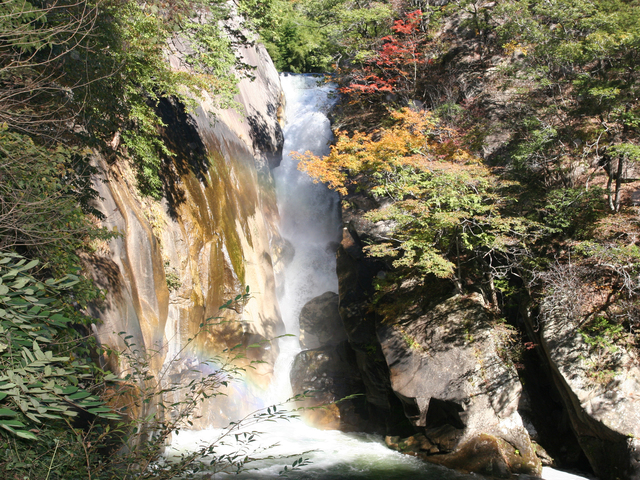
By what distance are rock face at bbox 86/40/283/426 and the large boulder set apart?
4.56 m

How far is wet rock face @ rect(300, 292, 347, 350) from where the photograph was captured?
14.1 m

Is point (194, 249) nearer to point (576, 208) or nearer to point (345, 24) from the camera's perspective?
point (576, 208)

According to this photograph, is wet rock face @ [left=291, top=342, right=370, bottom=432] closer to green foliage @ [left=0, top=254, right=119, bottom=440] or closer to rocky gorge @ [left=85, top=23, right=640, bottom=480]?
rocky gorge @ [left=85, top=23, right=640, bottom=480]

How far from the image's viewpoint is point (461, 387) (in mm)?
8531

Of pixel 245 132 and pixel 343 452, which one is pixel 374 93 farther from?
pixel 343 452

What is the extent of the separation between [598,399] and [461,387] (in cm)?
245

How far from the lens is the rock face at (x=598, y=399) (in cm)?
684

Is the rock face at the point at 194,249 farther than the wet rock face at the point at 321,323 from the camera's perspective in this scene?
No

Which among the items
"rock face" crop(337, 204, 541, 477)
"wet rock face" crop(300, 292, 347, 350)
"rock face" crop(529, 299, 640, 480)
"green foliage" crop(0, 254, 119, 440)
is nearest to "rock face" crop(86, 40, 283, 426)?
"wet rock face" crop(300, 292, 347, 350)

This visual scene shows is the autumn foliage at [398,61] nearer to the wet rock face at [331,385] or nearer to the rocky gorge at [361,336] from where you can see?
the rocky gorge at [361,336]

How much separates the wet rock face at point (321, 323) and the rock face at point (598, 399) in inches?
281

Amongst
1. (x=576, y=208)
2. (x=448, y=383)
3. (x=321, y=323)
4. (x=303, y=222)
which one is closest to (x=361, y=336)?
(x=321, y=323)

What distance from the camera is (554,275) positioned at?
851cm

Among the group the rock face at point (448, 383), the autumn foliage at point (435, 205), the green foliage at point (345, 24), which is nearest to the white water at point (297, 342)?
the rock face at point (448, 383)
